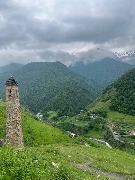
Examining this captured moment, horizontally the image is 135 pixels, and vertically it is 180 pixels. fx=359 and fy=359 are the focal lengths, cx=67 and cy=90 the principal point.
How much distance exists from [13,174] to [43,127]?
206 ft

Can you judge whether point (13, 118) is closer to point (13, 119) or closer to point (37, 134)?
point (13, 119)

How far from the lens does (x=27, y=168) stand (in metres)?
22.7

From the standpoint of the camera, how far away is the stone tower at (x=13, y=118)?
123 ft

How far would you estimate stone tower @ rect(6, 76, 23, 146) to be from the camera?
37406mm

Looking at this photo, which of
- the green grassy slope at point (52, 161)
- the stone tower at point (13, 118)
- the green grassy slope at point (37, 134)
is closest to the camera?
the green grassy slope at point (52, 161)

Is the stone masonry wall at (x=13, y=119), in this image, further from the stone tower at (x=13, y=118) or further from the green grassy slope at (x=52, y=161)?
the green grassy slope at (x=52, y=161)

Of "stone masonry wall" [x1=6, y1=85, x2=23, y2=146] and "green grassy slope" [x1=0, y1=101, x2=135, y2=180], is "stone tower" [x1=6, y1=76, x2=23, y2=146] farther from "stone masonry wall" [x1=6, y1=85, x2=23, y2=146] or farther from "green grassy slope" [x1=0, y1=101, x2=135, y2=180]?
"green grassy slope" [x1=0, y1=101, x2=135, y2=180]

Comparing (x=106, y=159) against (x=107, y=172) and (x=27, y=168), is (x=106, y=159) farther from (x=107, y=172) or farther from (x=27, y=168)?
(x=27, y=168)

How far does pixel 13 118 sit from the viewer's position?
37.6 meters

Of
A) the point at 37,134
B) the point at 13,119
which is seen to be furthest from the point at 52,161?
the point at 37,134

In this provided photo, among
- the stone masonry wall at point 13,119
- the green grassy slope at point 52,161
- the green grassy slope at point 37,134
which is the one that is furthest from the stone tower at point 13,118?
the green grassy slope at point 37,134

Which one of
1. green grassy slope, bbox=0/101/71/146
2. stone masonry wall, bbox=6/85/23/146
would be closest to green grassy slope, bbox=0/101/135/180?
green grassy slope, bbox=0/101/71/146

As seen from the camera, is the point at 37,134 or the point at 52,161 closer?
the point at 52,161

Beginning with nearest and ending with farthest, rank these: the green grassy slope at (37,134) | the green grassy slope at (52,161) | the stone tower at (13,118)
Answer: the green grassy slope at (52,161)
the stone tower at (13,118)
the green grassy slope at (37,134)
